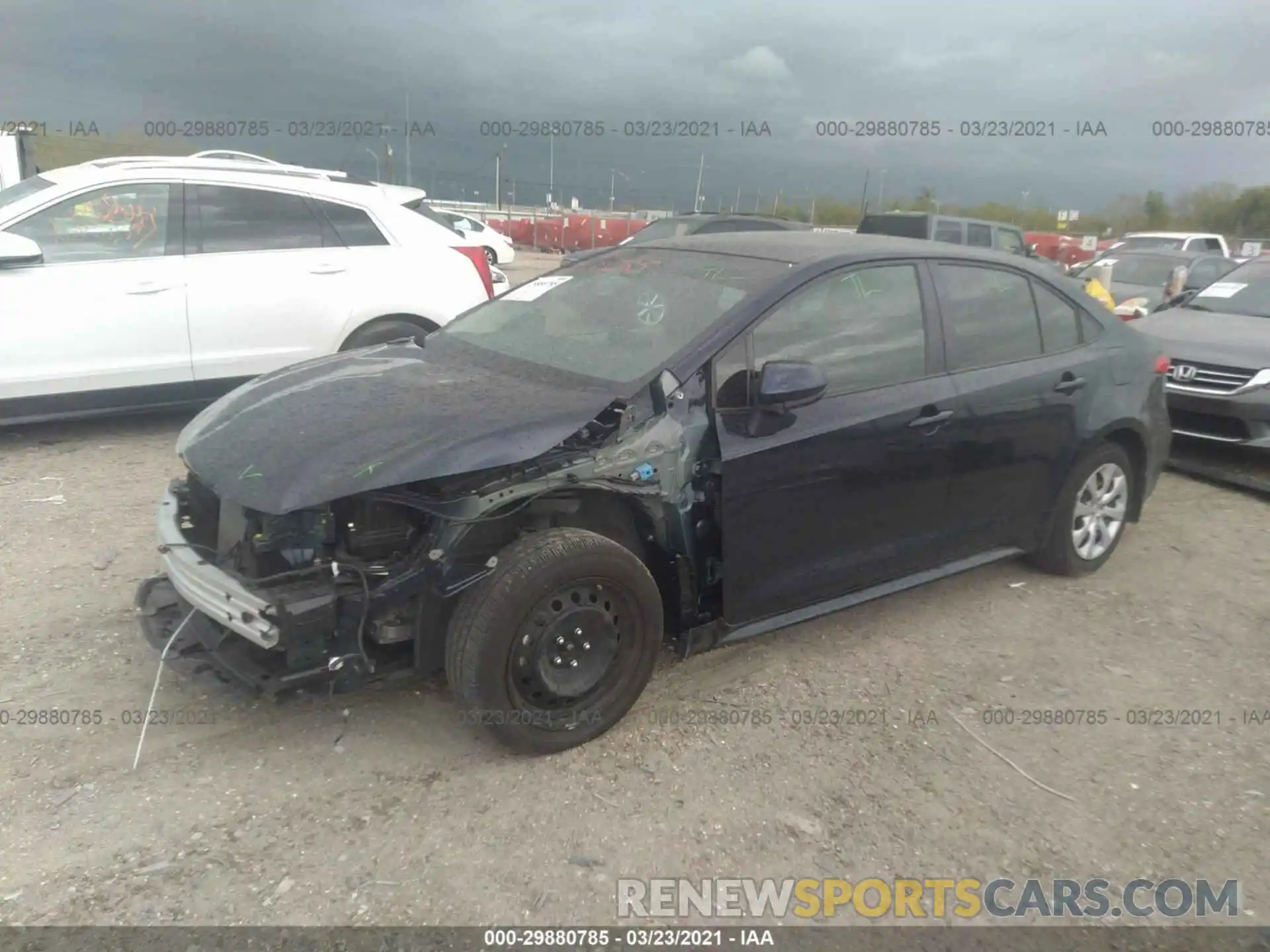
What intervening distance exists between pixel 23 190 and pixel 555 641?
519 cm

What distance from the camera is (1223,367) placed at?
6.35 m

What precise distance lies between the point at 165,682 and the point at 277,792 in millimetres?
871

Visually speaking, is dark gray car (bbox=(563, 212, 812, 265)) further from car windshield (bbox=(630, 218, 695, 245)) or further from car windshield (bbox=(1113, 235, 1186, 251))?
car windshield (bbox=(1113, 235, 1186, 251))

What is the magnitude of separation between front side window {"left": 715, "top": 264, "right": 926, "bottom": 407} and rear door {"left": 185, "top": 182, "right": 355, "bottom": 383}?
3.83 metres

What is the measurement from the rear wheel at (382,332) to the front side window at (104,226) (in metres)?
1.29

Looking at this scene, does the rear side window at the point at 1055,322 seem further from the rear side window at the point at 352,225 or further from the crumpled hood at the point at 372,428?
the rear side window at the point at 352,225

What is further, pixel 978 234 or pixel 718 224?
pixel 978 234

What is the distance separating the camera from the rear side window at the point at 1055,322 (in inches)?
170

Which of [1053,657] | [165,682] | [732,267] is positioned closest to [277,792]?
[165,682]

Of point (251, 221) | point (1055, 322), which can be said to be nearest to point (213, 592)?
point (1055, 322)

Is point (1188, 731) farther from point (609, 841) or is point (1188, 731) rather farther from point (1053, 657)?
point (609, 841)

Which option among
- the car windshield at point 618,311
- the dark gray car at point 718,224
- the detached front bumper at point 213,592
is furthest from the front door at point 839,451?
the dark gray car at point 718,224

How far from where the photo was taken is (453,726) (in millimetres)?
3205

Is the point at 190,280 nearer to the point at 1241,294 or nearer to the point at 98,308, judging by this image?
the point at 98,308
